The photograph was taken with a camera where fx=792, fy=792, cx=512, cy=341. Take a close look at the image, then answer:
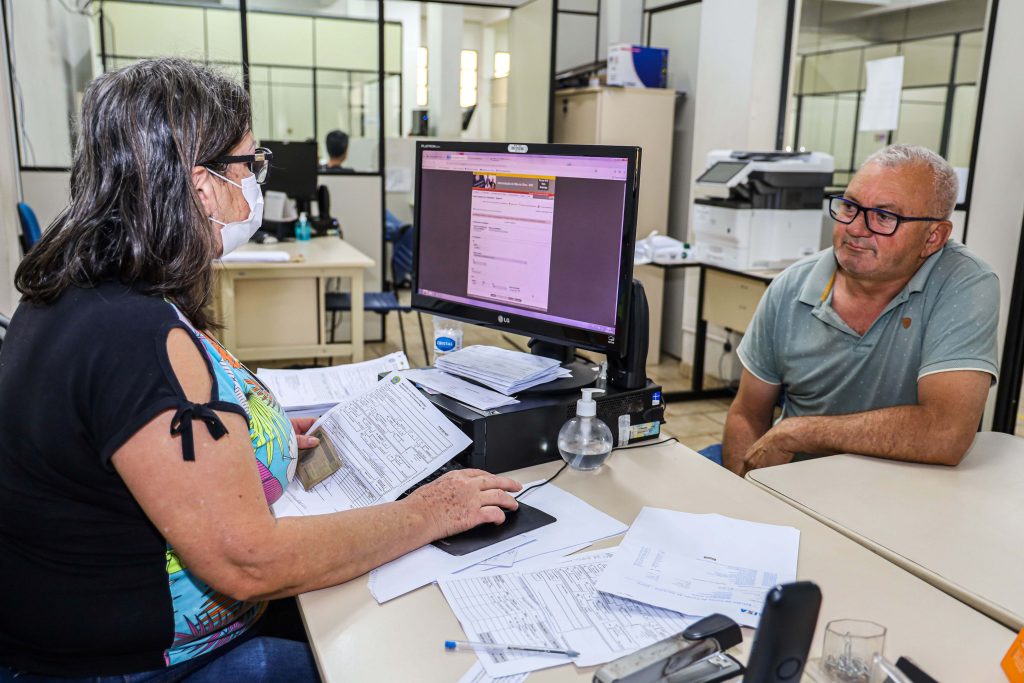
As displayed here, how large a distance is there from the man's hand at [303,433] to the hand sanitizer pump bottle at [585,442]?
17.4 inches

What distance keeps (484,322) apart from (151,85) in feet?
2.53

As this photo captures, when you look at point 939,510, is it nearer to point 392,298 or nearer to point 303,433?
point 303,433

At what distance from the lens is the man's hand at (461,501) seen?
1128 mm

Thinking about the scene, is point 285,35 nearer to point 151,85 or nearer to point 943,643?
point 151,85

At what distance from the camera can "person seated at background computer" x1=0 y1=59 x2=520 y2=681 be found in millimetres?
885

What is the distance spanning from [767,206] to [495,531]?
2.97 meters

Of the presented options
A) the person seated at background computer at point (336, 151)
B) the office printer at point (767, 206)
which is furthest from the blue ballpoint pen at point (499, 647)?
the person seated at background computer at point (336, 151)

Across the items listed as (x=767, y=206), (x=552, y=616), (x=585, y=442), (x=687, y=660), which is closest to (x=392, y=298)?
(x=767, y=206)

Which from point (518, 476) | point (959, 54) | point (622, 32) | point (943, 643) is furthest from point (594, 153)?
point (622, 32)

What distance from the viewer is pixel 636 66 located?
497 cm

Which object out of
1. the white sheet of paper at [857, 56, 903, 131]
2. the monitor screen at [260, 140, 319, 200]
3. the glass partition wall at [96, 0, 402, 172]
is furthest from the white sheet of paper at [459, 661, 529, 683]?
the glass partition wall at [96, 0, 402, 172]

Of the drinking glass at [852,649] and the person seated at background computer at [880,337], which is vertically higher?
the person seated at background computer at [880,337]

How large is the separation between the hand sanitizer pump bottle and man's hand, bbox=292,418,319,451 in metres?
0.44

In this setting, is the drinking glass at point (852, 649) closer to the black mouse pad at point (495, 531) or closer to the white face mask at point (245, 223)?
the black mouse pad at point (495, 531)
